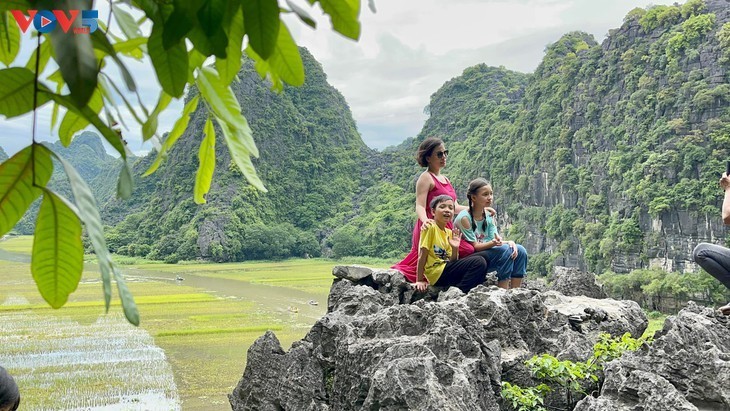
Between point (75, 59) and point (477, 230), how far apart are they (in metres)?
3.16

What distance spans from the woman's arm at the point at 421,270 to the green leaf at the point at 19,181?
2.83 meters

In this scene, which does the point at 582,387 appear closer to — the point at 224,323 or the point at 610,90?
the point at 224,323

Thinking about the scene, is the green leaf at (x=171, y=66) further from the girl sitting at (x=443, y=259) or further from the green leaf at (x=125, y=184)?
the girl sitting at (x=443, y=259)

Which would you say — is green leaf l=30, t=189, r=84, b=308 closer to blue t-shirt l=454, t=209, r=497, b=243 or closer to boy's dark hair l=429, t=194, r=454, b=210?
boy's dark hair l=429, t=194, r=454, b=210

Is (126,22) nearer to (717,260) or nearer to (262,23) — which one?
(262,23)

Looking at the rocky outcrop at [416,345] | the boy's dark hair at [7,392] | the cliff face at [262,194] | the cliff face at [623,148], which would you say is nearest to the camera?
the boy's dark hair at [7,392]

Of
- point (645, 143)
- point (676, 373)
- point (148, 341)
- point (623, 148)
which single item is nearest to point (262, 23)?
point (676, 373)

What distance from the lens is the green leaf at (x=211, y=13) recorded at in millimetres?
360

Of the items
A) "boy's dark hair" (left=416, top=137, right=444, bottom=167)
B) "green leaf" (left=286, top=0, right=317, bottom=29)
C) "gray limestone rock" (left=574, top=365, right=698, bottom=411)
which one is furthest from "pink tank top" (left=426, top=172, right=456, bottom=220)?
"green leaf" (left=286, top=0, right=317, bottom=29)

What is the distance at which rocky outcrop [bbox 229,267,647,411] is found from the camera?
191cm

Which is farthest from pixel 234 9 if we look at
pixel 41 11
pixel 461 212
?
pixel 461 212

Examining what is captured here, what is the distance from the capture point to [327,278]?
24.0 meters

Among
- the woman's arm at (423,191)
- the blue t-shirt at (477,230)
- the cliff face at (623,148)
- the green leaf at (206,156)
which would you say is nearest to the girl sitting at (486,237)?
the blue t-shirt at (477,230)

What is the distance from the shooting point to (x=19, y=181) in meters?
0.35
